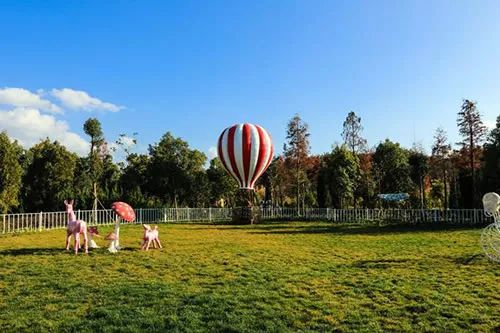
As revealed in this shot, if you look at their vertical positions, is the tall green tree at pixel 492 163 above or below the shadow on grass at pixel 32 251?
above

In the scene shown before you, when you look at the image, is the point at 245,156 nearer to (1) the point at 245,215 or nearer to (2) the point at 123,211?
(1) the point at 245,215

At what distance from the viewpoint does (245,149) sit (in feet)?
95.3

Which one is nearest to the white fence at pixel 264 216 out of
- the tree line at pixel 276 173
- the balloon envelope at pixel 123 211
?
the tree line at pixel 276 173

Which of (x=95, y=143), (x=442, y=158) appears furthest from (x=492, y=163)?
(x=95, y=143)

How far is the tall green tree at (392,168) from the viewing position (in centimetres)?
3747

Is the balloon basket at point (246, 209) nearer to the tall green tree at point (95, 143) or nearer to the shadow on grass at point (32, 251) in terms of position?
the tall green tree at point (95, 143)

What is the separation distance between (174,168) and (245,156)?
12198mm

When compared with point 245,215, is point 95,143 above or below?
above

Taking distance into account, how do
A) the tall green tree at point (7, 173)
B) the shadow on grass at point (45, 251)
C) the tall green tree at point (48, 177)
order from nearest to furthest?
1. the shadow on grass at point (45, 251)
2. the tall green tree at point (7, 173)
3. the tall green tree at point (48, 177)

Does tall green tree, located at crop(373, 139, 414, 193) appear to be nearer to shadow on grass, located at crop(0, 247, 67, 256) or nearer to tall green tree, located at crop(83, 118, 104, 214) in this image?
tall green tree, located at crop(83, 118, 104, 214)

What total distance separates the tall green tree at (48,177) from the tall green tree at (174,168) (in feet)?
26.7

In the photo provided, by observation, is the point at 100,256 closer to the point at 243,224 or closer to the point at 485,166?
the point at 243,224

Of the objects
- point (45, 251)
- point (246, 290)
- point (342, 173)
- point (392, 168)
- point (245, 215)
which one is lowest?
point (246, 290)

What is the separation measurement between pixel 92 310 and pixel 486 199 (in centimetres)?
998
